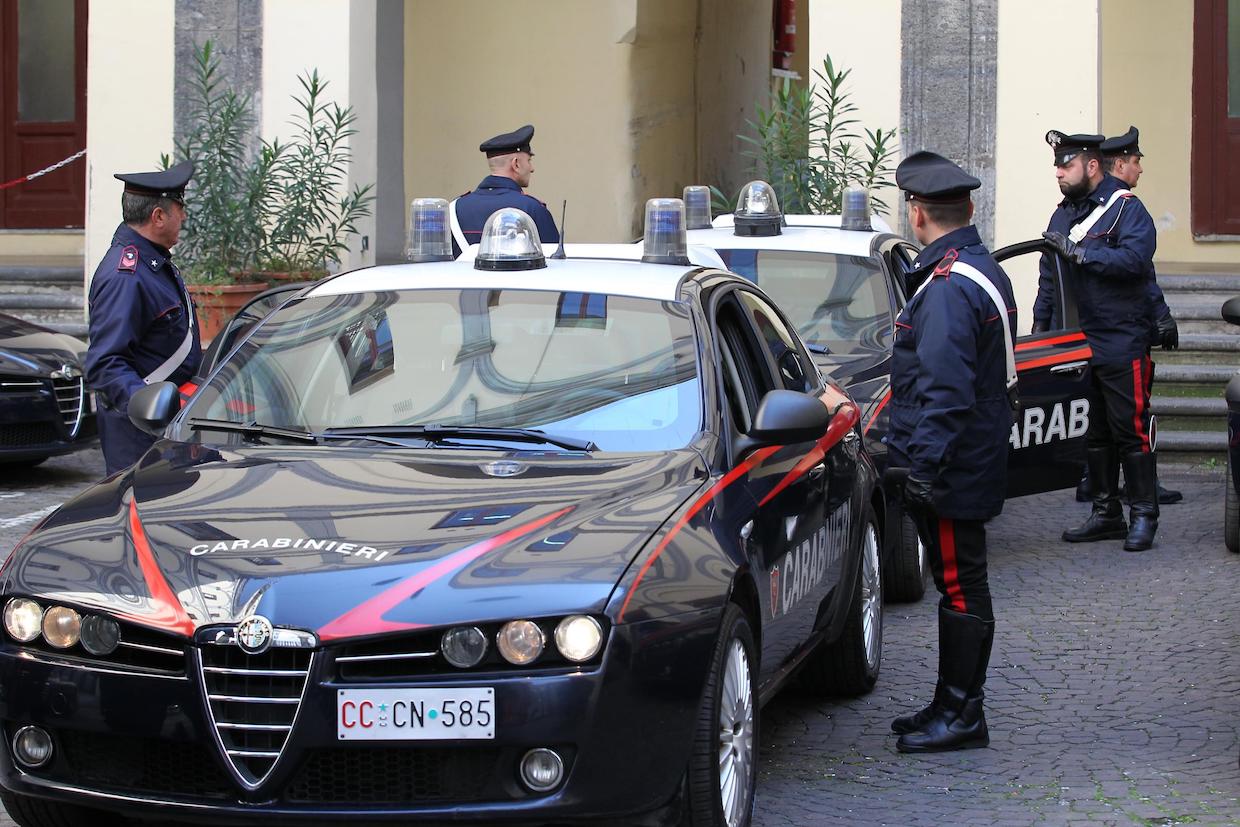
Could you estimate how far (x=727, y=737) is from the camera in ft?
15.0

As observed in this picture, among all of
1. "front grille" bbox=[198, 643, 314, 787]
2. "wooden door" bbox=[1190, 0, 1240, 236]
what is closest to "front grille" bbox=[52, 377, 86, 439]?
"front grille" bbox=[198, 643, 314, 787]

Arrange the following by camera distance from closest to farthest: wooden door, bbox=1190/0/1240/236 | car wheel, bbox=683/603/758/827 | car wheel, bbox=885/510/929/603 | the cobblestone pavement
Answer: car wheel, bbox=683/603/758/827 < the cobblestone pavement < car wheel, bbox=885/510/929/603 < wooden door, bbox=1190/0/1240/236

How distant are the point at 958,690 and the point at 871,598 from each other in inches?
31.9

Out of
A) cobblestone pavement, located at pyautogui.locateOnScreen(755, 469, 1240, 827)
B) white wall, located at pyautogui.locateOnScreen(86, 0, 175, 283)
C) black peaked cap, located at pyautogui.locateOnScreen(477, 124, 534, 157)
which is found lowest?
cobblestone pavement, located at pyautogui.locateOnScreen(755, 469, 1240, 827)

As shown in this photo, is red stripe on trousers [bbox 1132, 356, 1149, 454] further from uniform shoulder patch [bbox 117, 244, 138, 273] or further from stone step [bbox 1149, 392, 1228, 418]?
uniform shoulder patch [bbox 117, 244, 138, 273]

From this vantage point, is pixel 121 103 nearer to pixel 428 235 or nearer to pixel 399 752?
pixel 428 235

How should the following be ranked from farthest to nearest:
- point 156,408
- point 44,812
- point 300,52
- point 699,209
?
1. point 300,52
2. point 699,209
3. point 156,408
4. point 44,812

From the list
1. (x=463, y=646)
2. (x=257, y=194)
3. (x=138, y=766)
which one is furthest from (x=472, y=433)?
(x=257, y=194)

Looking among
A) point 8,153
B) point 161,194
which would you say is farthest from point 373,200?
point 161,194

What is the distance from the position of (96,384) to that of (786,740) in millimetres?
2730

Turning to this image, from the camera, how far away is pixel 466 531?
4301mm

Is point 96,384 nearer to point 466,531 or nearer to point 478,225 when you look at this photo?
point 466,531

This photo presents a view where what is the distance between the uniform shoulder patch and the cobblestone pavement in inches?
109

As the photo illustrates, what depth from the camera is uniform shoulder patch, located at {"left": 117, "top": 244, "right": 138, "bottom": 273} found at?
6.67 m
